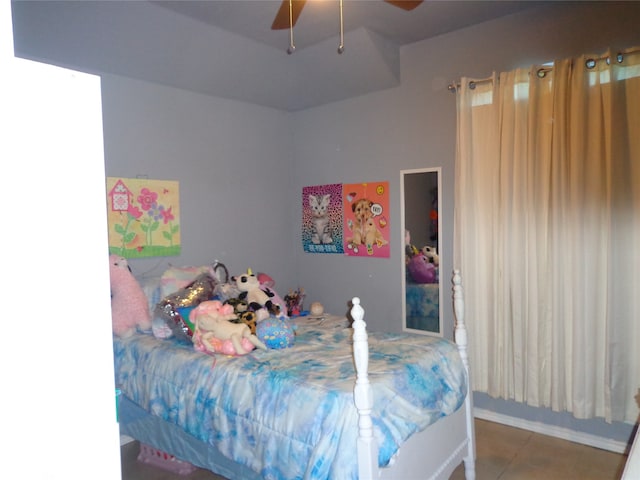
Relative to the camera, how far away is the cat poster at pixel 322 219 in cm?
391

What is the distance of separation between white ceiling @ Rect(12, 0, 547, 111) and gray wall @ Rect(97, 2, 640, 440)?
0.41 feet

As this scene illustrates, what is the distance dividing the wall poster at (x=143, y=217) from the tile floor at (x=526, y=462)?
132 cm

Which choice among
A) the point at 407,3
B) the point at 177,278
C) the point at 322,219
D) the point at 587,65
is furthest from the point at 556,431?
the point at 407,3

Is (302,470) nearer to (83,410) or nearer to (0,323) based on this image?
(83,410)

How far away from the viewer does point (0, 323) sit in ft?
1.91

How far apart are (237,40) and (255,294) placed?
5.83 feet

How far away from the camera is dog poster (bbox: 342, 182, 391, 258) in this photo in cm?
360

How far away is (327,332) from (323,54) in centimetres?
209

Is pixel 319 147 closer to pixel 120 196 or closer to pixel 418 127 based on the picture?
pixel 418 127

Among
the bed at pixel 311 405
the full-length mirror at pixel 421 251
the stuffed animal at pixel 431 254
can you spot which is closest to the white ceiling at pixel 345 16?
the full-length mirror at pixel 421 251


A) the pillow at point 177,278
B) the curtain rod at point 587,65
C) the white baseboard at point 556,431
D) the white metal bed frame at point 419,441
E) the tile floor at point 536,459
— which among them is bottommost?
the tile floor at point 536,459

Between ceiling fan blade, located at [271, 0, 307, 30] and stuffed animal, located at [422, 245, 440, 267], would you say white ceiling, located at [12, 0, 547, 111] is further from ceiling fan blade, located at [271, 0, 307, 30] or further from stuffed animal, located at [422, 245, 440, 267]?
stuffed animal, located at [422, 245, 440, 267]

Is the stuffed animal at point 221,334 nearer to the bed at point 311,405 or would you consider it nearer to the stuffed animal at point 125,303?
the bed at point 311,405

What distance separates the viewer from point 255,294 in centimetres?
288
